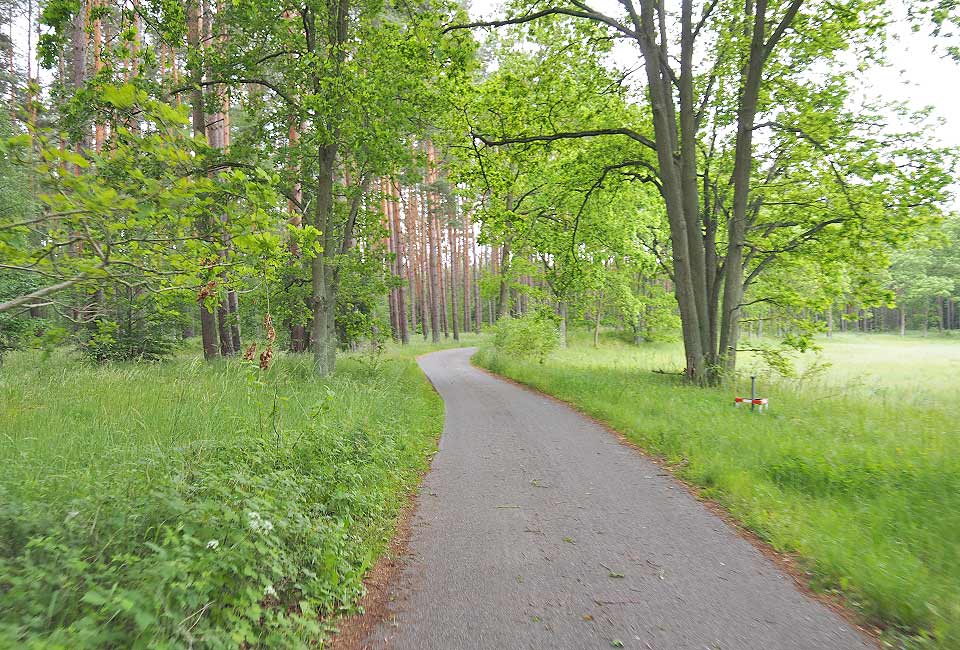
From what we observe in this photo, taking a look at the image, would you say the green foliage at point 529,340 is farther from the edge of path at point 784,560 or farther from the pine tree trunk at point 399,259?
the edge of path at point 784,560

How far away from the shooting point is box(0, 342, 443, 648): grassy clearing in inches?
92.4

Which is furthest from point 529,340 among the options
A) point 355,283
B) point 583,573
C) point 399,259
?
point 583,573

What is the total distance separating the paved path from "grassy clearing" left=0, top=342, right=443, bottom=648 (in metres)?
0.59

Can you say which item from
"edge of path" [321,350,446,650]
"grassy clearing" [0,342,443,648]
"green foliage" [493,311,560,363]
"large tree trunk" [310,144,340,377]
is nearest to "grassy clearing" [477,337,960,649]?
"edge of path" [321,350,446,650]

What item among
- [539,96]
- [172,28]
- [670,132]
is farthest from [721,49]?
[172,28]

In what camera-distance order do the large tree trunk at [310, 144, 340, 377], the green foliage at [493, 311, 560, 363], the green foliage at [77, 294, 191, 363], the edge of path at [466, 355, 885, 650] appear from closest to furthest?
1. the edge of path at [466, 355, 885, 650]
2. the large tree trunk at [310, 144, 340, 377]
3. the green foliage at [77, 294, 191, 363]
4. the green foliage at [493, 311, 560, 363]

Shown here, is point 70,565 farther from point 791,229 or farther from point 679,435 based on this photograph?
point 791,229

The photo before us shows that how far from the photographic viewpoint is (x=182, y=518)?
305cm

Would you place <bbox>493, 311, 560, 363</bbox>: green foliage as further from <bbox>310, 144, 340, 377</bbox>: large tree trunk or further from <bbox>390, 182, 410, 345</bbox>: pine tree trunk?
<bbox>310, 144, 340, 377</bbox>: large tree trunk

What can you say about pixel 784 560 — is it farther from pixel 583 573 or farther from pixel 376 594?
pixel 376 594

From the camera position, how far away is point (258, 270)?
542cm

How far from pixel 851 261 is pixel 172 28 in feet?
53.4

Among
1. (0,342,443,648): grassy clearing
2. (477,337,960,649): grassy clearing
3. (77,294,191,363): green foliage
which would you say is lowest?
(477,337,960,649): grassy clearing

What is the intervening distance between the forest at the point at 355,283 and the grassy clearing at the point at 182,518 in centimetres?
3
